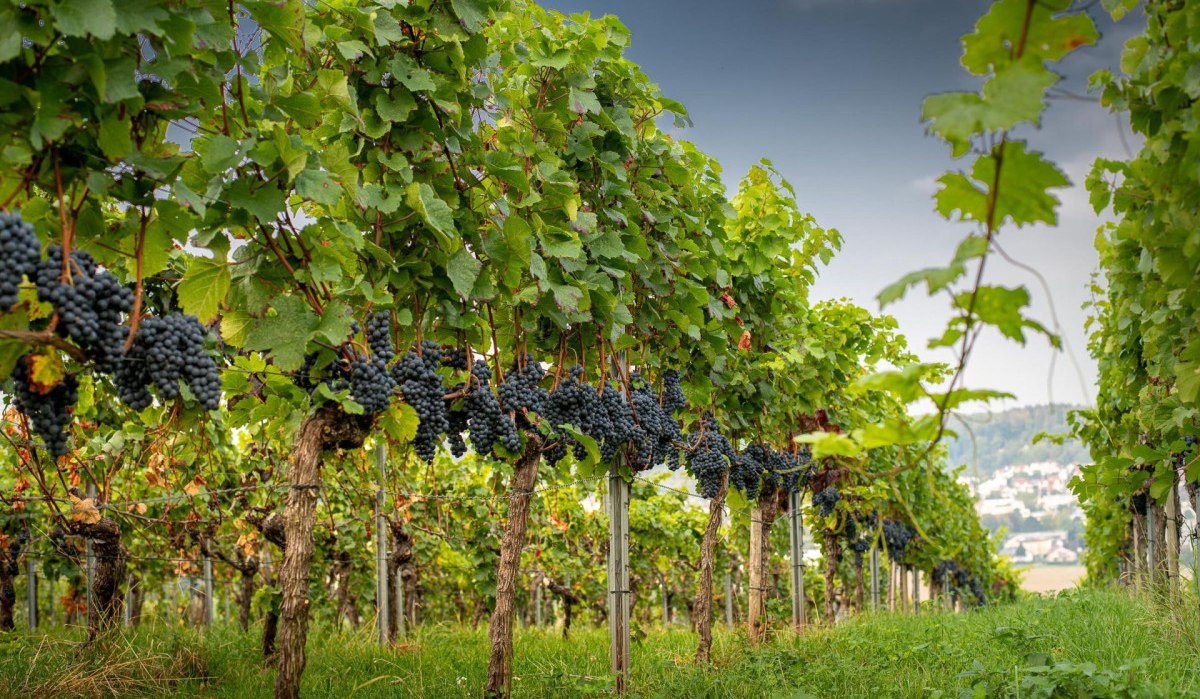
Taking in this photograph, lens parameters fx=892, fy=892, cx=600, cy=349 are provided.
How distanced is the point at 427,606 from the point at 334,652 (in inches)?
448

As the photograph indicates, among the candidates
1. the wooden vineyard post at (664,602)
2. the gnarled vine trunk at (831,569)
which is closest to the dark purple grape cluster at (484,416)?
the gnarled vine trunk at (831,569)

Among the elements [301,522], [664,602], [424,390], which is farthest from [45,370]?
[664,602]

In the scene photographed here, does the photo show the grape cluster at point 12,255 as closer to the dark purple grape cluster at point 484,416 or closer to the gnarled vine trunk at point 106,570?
the dark purple grape cluster at point 484,416

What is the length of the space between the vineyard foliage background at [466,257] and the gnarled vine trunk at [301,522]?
0.5 inches

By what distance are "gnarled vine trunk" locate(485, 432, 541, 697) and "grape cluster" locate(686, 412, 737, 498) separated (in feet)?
6.93

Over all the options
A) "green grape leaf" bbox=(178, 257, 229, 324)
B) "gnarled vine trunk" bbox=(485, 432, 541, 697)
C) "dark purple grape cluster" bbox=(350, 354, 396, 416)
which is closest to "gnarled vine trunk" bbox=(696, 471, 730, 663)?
"gnarled vine trunk" bbox=(485, 432, 541, 697)

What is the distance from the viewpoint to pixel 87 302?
229 cm

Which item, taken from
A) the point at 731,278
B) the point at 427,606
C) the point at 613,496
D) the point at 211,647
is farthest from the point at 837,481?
the point at 427,606

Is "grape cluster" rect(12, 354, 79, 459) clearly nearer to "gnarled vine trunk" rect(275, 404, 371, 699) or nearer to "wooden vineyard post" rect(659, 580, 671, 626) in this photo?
"gnarled vine trunk" rect(275, 404, 371, 699)

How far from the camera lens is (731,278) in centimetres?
700

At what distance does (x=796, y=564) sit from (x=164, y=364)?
26.6 feet

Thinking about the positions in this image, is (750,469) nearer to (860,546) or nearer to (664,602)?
(860,546)

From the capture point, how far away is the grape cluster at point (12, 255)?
6.60 ft

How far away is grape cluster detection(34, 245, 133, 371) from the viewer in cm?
223
